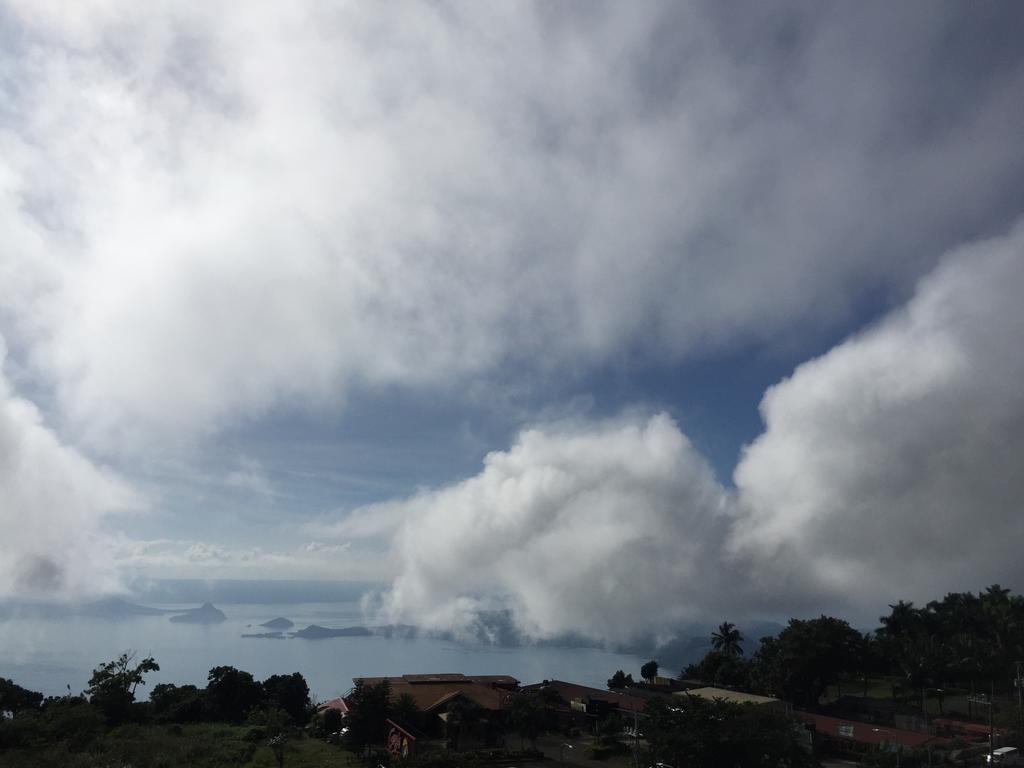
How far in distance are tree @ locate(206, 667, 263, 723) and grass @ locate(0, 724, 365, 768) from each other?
7940mm

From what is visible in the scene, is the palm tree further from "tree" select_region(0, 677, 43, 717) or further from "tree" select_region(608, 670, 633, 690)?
"tree" select_region(0, 677, 43, 717)

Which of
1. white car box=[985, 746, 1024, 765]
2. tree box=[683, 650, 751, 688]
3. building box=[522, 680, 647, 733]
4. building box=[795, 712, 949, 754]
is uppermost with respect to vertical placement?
tree box=[683, 650, 751, 688]

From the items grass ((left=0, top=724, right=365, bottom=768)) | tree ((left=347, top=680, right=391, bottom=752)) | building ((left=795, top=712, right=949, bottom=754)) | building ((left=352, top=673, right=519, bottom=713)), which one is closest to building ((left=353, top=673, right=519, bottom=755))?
building ((left=352, top=673, right=519, bottom=713))

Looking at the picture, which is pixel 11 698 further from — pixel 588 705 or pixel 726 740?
pixel 726 740

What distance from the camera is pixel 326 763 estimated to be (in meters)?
Answer: 44.1

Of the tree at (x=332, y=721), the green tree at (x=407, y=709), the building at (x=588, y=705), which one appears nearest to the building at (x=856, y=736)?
the building at (x=588, y=705)

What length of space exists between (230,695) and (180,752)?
23782mm

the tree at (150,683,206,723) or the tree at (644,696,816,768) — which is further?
the tree at (150,683,206,723)

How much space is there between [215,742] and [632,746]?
30.5 m

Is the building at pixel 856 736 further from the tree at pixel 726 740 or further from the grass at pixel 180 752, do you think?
the grass at pixel 180 752

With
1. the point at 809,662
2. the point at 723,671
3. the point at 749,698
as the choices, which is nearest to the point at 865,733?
the point at 749,698

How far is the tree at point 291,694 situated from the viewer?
67.6 meters

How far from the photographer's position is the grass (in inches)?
1412

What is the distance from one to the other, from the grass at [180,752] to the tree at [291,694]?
39.0 feet
